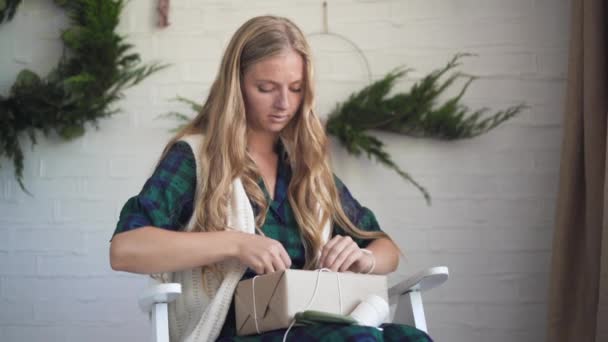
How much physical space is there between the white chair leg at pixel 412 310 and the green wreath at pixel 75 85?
109 cm

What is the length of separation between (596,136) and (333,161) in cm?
71

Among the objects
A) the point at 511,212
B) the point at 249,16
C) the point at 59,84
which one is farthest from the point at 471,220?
the point at 59,84

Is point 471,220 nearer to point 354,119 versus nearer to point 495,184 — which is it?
point 495,184

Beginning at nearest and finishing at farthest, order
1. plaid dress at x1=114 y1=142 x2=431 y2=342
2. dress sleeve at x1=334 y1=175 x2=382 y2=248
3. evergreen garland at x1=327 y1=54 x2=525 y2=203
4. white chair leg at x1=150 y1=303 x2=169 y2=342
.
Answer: plaid dress at x1=114 y1=142 x2=431 y2=342 → white chair leg at x1=150 y1=303 x2=169 y2=342 → dress sleeve at x1=334 y1=175 x2=382 y2=248 → evergreen garland at x1=327 y1=54 x2=525 y2=203

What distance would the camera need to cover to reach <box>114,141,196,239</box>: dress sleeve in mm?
1610

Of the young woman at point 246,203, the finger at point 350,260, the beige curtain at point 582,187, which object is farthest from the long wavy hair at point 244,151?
the beige curtain at point 582,187

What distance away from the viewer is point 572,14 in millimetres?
2270

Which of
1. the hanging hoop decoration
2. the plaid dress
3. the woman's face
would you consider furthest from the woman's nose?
the hanging hoop decoration

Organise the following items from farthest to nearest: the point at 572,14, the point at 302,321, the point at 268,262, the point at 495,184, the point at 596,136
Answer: the point at 495,184 → the point at 572,14 → the point at 596,136 → the point at 268,262 → the point at 302,321

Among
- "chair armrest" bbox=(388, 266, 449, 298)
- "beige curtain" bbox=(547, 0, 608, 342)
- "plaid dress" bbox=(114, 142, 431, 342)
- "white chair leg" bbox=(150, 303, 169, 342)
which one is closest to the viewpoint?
"plaid dress" bbox=(114, 142, 431, 342)

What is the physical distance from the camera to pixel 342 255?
1.63 meters

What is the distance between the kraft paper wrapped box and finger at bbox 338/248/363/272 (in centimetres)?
8

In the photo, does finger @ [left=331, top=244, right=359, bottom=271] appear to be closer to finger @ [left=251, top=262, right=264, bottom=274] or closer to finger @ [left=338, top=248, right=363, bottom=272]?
finger @ [left=338, top=248, right=363, bottom=272]

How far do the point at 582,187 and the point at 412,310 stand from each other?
0.73m
